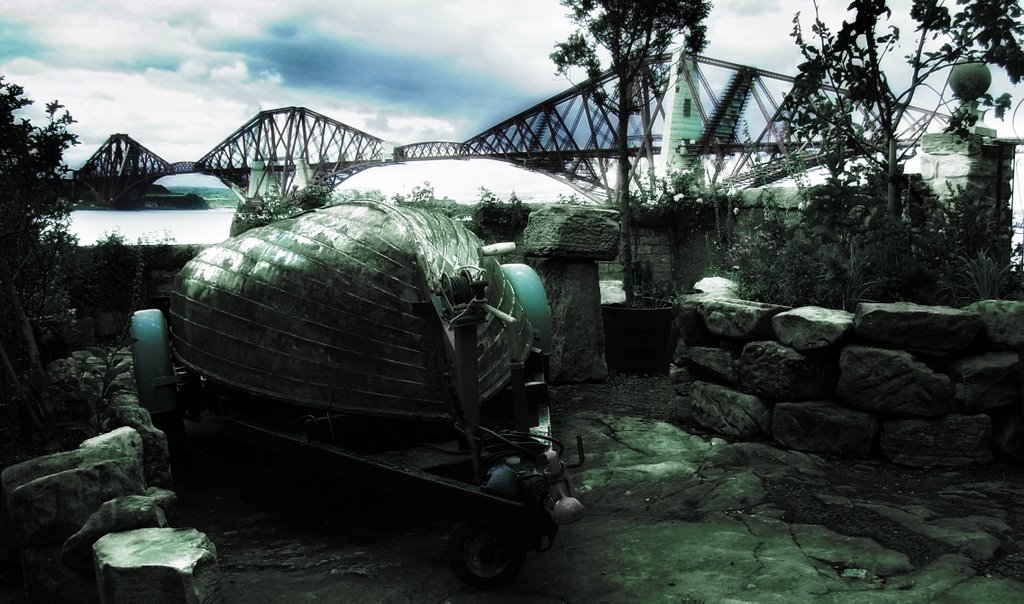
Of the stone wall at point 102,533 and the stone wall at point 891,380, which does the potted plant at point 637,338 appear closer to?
the stone wall at point 891,380

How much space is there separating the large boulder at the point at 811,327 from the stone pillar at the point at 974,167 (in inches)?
69.7

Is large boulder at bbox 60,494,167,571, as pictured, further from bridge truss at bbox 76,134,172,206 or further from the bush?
bridge truss at bbox 76,134,172,206

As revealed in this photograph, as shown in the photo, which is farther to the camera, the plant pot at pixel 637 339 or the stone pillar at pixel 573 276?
the plant pot at pixel 637 339

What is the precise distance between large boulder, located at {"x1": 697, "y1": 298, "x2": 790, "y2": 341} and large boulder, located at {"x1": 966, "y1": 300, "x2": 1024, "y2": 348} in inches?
33.2

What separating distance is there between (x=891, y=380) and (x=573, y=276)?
2.34m

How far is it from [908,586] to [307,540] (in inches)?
81.9

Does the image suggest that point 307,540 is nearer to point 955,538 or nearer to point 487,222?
point 955,538

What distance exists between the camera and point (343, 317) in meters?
2.62

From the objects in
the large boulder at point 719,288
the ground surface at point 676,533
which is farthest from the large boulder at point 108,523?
the large boulder at point 719,288

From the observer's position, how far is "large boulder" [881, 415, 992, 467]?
3.24 m

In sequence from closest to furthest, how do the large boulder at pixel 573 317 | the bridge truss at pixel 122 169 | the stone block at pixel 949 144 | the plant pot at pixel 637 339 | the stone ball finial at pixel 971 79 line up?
the stone ball finial at pixel 971 79, the stone block at pixel 949 144, the large boulder at pixel 573 317, the plant pot at pixel 637 339, the bridge truss at pixel 122 169

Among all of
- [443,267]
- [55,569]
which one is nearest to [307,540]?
[55,569]

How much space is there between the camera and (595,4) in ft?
19.1

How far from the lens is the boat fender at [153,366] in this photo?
3.21 metres
